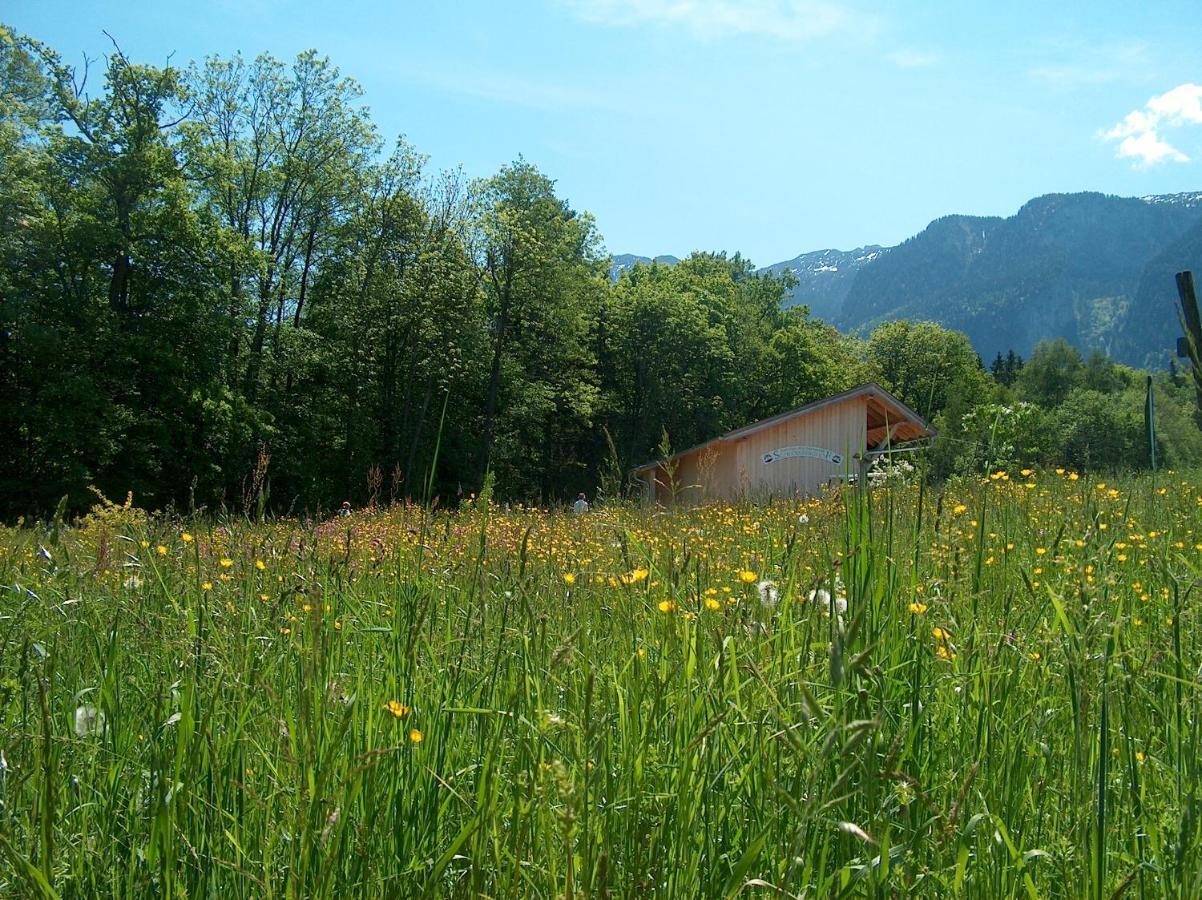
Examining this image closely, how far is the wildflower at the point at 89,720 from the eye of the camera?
1.79 metres

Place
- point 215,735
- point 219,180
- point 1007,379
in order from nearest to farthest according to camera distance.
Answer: point 215,735 → point 219,180 → point 1007,379

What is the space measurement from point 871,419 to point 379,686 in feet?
110

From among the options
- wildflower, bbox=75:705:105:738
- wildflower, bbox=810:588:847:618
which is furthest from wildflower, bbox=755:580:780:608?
wildflower, bbox=75:705:105:738

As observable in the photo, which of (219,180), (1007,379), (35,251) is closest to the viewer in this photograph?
(35,251)

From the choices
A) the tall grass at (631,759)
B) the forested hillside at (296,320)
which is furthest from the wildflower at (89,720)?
the forested hillside at (296,320)

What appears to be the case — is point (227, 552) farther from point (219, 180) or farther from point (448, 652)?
point (219, 180)

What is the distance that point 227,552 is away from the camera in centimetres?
409

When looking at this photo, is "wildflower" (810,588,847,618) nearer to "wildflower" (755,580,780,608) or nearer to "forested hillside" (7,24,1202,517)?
"wildflower" (755,580,780,608)

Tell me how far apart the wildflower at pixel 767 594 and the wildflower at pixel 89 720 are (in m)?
1.60

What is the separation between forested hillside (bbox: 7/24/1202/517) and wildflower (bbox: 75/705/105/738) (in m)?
19.5

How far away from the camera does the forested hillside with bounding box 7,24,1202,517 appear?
28.8 m

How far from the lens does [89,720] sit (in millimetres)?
1841

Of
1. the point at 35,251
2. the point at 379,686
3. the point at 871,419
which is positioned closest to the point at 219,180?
the point at 35,251

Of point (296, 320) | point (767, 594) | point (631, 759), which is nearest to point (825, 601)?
point (767, 594)
